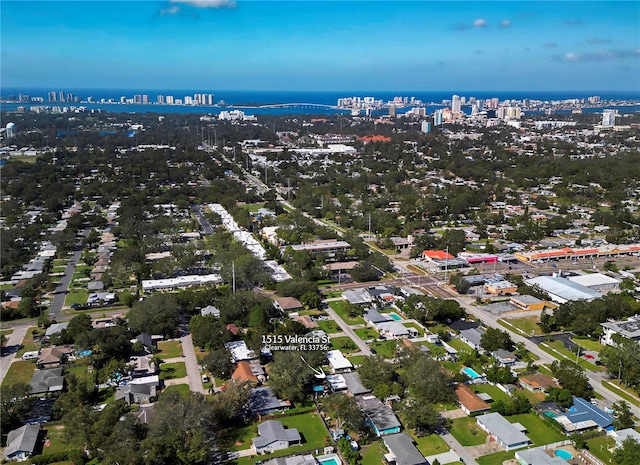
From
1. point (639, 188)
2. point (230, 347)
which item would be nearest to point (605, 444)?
point (230, 347)

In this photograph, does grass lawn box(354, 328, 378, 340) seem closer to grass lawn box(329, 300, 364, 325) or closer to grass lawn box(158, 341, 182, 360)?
grass lawn box(329, 300, 364, 325)

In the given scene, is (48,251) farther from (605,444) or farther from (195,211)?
(605,444)

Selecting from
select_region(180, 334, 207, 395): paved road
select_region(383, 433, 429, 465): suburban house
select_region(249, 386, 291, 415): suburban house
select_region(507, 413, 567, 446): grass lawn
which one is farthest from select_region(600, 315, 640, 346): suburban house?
select_region(180, 334, 207, 395): paved road

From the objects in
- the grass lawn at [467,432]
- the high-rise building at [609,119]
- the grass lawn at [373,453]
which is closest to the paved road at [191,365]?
the grass lawn at [373,453]

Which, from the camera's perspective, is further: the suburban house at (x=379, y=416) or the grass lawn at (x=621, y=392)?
the grass lawn at (x=621, y=392)

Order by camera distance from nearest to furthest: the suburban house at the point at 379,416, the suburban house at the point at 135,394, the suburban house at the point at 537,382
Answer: the suburban house at the point at 379,416, the suburban house at the point at 135,394, the suburban house at the point at 537,382

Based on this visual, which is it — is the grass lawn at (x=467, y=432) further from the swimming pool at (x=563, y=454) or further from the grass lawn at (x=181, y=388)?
the grass lawn at (x=181, y=388)
